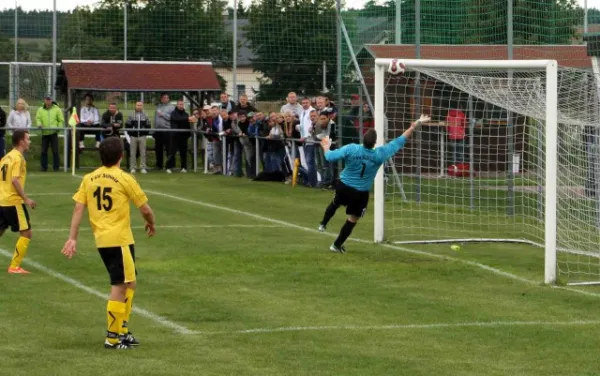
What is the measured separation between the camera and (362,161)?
1666 cm

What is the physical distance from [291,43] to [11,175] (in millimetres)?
19422

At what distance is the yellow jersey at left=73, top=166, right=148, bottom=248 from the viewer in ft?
34.8

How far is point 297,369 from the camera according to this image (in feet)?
31.9

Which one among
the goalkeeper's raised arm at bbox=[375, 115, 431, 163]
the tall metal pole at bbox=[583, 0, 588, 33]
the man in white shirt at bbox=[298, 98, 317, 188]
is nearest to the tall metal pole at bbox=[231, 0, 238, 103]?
the man in white shirt at bbox=[298, 98, 317, 188]

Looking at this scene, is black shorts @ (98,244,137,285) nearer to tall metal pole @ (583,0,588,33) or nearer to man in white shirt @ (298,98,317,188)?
tall metal pole @ (583,0,588,33)

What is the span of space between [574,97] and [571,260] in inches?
88.0

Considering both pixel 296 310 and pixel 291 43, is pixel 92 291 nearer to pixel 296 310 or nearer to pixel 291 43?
pixel 296 310

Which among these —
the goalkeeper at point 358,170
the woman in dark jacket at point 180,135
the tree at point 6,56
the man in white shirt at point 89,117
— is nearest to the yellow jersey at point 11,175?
the goalkeeper at point 358,170

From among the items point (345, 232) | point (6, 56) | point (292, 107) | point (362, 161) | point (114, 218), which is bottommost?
point (345, 232)

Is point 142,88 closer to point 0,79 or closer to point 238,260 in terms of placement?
point 0,79

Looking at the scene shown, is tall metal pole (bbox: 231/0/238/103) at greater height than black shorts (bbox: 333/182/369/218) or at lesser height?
greater

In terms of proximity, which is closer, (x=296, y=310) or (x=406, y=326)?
(x=406, y=326)

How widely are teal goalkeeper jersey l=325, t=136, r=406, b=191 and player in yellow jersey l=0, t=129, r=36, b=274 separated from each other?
407 cm

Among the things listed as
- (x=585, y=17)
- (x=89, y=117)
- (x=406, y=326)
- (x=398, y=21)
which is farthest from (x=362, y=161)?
(x=89, y=117)
